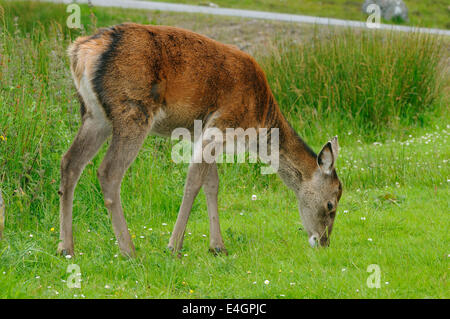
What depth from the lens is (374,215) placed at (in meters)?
6.95

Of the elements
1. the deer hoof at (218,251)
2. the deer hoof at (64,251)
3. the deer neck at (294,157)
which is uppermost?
the deer neck at (294,157)

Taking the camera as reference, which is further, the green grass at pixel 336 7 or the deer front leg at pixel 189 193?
the green grass at pixel 336 7

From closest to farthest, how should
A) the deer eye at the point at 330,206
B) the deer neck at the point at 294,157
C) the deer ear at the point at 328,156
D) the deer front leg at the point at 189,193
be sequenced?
the deer front leg at the point at 189,193, the deer ear at the point at 328,156, the deer eye at the point at 330,206, the deer neck at the point at 294,157

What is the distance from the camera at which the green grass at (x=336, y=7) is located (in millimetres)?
21500

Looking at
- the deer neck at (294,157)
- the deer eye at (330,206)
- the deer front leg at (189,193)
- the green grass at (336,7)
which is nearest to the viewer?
the deer front leg at (189,193)

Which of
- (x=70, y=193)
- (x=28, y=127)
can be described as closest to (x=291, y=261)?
(x=70, y=193)

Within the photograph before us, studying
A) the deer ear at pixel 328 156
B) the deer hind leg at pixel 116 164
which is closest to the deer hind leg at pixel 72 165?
the deer hind leg at pixel 116 164

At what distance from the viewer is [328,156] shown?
6371mm

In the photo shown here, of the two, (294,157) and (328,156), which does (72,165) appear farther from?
(328,156)

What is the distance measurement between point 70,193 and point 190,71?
1.53 metres

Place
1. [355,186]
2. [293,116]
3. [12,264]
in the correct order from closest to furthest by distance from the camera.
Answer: [12,264] < [355,186] < [293,116]

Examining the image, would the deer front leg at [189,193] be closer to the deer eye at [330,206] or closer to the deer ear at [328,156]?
the deer ear at [328,156]

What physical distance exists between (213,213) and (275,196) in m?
1.78

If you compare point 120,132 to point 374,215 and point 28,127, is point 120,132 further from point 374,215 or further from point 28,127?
point 374,215
